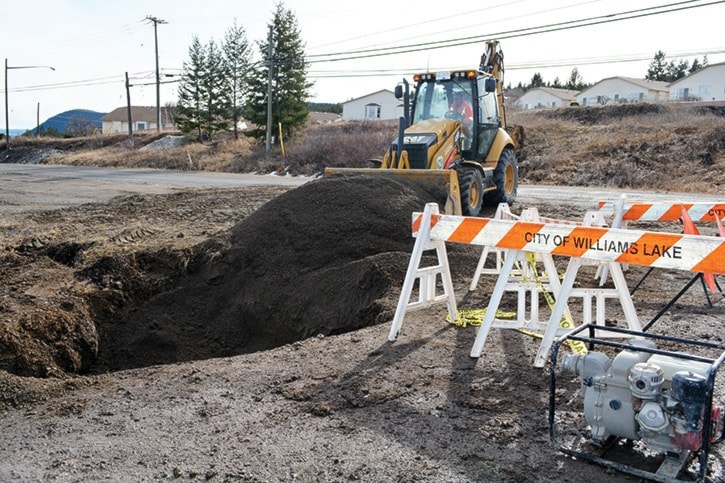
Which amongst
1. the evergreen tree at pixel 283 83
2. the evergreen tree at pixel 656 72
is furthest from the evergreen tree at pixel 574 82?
the evergreen tree at pixel 283 83

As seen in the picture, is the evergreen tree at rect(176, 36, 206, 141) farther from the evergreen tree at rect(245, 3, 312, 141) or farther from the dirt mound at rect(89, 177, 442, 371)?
the dirt mound at rect(89, 177, 442, 371)

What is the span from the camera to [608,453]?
3656 millimetres

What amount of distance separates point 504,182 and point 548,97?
72335 millimetres

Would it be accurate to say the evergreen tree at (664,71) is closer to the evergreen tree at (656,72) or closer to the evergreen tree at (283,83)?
the evergreen tree at (656,72)

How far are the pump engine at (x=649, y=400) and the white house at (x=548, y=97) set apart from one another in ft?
252

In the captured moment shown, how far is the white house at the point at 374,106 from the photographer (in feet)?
267

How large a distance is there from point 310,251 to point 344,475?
5.49m

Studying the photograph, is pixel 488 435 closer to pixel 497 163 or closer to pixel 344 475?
pixel 344 475

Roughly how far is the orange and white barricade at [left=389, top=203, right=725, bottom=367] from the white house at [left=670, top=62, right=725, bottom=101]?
222ft

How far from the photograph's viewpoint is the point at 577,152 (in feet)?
88.2

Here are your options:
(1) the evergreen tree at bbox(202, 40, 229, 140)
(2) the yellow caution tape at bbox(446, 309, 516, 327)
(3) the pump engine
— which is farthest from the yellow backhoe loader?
(1) the evergreen tree at bbox(202, 40, 229, 140)

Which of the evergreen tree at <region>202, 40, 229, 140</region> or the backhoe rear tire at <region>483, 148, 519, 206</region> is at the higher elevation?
the evergreen tree at <region>202, 40, 229, 140</region>

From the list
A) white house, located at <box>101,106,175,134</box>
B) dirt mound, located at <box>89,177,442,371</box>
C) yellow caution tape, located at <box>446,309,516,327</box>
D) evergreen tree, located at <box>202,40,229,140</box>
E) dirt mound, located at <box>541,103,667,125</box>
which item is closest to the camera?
yellow caution tape, located at <box>446,309,516,327</box>

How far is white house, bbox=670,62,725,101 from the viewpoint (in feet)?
216
